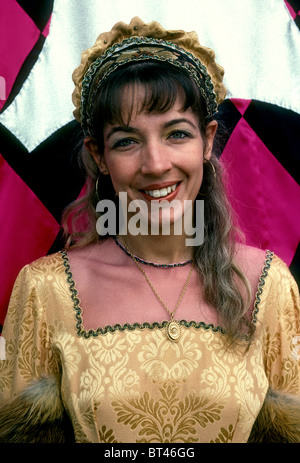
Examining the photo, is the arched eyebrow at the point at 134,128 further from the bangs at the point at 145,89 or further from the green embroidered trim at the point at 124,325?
the green embroidered trim at the point at 124,325

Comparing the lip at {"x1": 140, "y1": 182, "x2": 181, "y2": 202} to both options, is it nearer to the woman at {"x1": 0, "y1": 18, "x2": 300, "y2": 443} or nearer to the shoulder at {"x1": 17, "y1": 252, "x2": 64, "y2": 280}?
the woman at {"x1": 0, "y1": 18, "x2": 300, "y2": 443}

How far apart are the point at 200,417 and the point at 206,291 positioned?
35cm

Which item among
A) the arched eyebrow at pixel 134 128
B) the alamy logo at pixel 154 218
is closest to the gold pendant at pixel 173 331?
the alamy logo at pixel 154 218

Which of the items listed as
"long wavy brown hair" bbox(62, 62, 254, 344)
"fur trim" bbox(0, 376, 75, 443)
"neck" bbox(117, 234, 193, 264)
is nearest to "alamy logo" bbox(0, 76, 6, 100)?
"long wavy brown hair" bbox(62, 62, 254, 344)

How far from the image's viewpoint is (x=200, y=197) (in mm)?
1812

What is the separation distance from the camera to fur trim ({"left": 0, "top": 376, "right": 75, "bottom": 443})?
1.54 meters

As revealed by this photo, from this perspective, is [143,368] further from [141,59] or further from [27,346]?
[141,59]

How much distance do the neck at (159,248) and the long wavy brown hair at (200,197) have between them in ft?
0.21

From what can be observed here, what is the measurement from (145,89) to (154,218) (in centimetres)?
34

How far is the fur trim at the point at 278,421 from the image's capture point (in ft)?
5.23

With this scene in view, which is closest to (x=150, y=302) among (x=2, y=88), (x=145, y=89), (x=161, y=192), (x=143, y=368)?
(x=143, y=368)

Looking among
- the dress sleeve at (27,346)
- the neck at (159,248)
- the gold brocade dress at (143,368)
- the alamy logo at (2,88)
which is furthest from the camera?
the alamy logo at (2,88)
